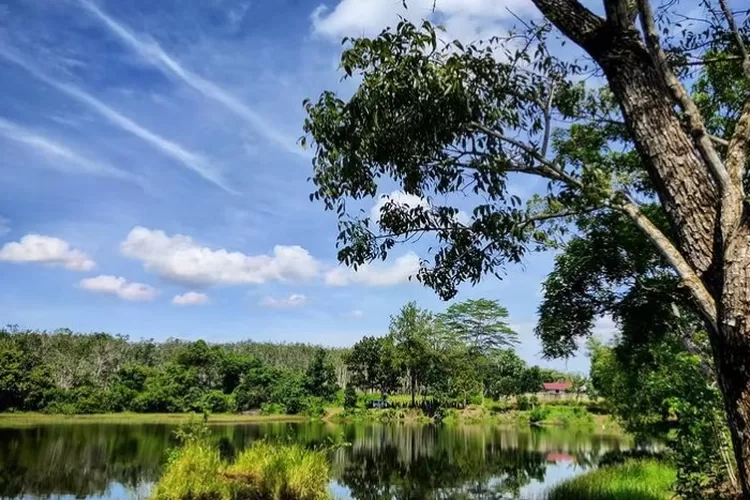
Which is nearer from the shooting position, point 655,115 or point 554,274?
point 655,115

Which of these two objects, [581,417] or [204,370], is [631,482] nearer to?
[581,417]

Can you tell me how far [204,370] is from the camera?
159ft

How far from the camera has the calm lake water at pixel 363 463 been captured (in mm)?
13234

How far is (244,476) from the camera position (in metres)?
9.81

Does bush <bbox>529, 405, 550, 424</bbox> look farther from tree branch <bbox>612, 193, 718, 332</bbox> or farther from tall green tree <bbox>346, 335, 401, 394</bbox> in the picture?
tree branch <bbox>612, 193, 718, 332</bbox>

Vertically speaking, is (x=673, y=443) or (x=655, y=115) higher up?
(x=655, y=115)

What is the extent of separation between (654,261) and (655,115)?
734 cm

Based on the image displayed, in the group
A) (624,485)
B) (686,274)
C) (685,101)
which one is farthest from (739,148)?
(624,485)

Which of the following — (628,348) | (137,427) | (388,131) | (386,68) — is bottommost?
(137,427)

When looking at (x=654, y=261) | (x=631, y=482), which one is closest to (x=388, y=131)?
(x=654, y=261)

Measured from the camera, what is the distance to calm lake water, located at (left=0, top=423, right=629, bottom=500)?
1323 cm

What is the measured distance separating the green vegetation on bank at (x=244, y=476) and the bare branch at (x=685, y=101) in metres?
8.24

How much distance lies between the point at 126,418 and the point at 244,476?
3263 centimetres

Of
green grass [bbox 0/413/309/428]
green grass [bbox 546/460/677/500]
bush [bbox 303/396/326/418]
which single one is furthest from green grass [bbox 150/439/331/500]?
bush [bbox 303/396/326/418]
